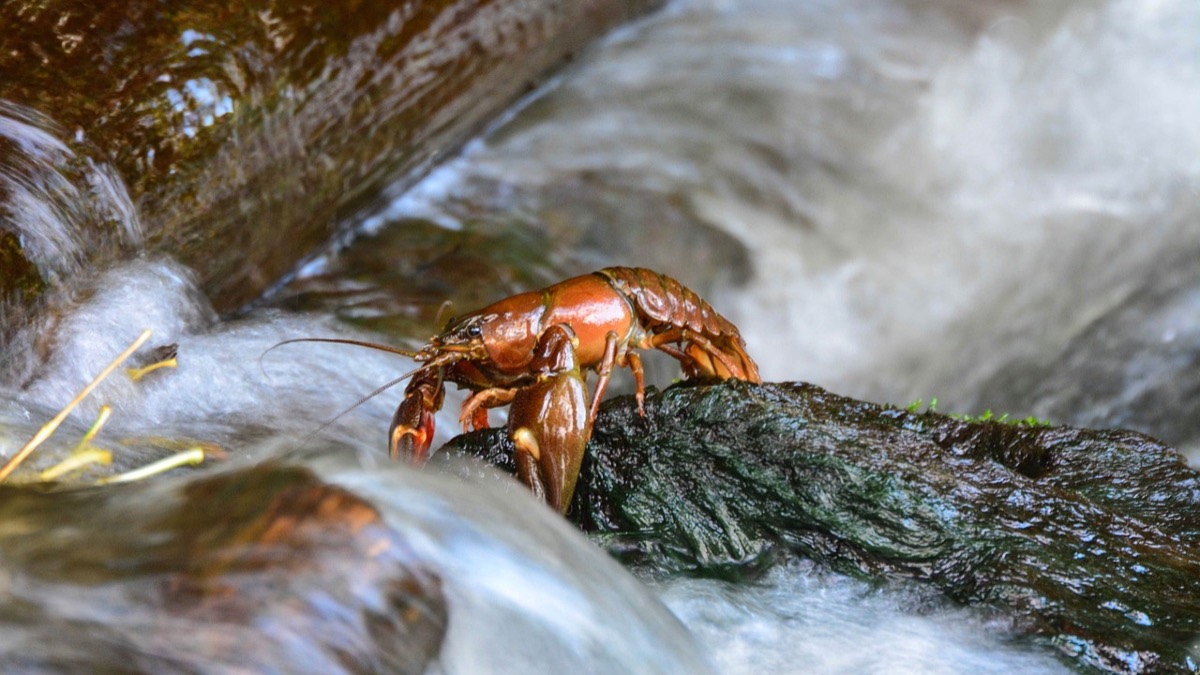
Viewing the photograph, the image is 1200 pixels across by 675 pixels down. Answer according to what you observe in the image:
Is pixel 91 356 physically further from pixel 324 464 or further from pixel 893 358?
pixel 893 358

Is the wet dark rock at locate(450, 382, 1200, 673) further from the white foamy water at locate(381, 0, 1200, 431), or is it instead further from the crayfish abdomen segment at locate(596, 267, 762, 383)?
the white foamy water at locate(381, 0, 1200, 431)

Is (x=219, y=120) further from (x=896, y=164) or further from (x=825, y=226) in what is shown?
(x=896, y=164)

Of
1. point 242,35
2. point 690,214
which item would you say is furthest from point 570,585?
point 690,214

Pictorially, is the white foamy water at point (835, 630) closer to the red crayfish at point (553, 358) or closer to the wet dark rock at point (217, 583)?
the red crayfish at point (553, 358)

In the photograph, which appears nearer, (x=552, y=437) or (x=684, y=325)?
(x=552, y=437)

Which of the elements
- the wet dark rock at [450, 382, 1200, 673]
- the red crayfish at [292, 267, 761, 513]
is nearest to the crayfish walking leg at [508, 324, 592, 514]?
the red crayfish at [292, 267, 761, 513]

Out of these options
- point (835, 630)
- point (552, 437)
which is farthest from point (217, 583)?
point (835, 630)

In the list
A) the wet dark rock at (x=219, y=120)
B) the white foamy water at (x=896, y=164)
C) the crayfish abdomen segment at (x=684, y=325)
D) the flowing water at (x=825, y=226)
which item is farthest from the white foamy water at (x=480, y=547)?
the white foamy water at (x=896, y=164)
